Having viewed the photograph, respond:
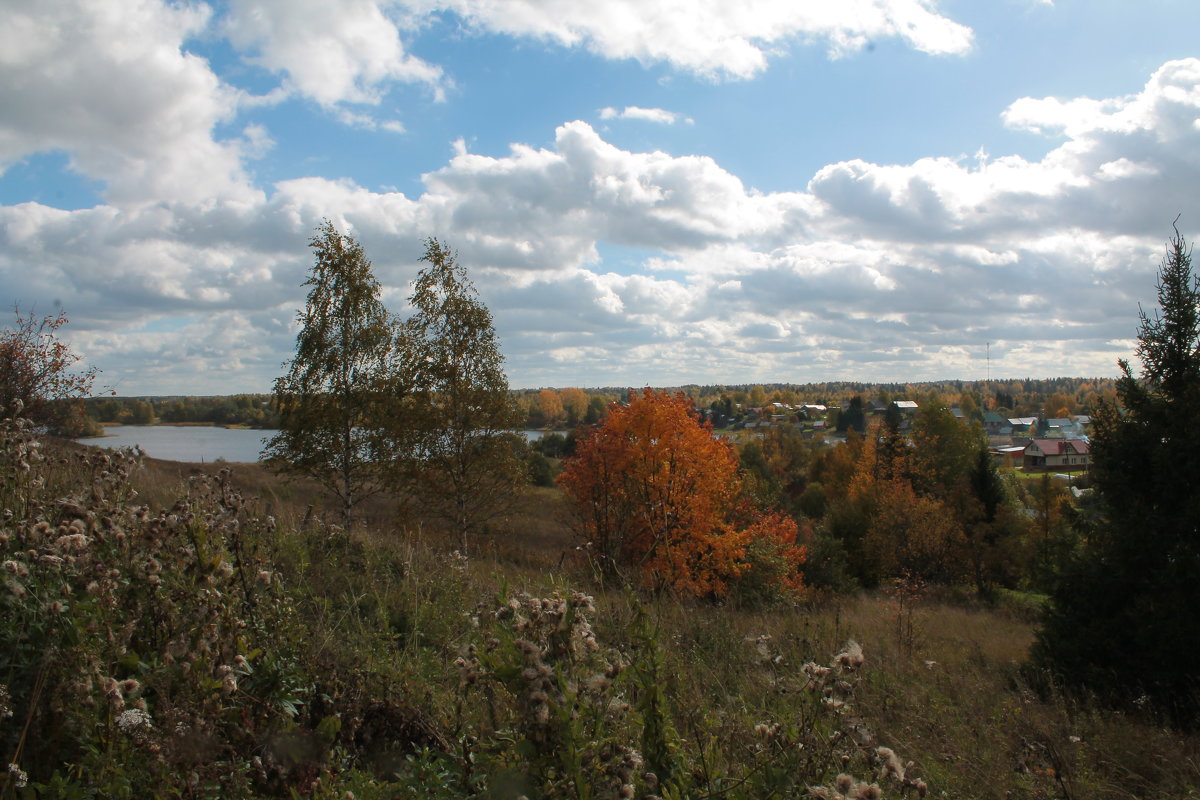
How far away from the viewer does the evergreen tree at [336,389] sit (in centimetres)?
1914

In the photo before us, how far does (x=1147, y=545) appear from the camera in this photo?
32.5ft

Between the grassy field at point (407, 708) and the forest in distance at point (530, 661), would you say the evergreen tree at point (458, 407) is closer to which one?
the forest in distance at point (530, 661)

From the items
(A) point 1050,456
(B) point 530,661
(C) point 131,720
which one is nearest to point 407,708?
(C) point 131,720

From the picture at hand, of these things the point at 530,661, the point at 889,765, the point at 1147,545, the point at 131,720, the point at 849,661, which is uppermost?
the point at 530,661

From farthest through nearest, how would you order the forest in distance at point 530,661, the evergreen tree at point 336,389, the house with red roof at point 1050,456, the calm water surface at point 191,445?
the house with red roof at point 1050,456, the evergreen tree at point 336,389, the calm water surface at point 191,445, the forest in distance at point 530,661

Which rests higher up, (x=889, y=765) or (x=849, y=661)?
(x=849, y=661)

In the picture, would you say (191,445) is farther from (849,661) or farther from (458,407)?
(849,661)

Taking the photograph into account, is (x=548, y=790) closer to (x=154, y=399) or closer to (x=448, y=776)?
(x=448, y=776)

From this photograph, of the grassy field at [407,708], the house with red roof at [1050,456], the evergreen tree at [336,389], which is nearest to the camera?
the grassy field at [407,708]

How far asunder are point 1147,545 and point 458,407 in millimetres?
16191

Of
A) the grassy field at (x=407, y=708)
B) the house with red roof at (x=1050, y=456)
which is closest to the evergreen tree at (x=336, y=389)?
the grassy field at (x=407, y=708)

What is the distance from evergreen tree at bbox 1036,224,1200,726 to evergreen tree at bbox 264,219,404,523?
53.7 feet

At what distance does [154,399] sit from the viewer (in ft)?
178

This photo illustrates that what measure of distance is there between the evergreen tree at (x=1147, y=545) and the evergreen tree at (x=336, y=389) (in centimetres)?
1638
